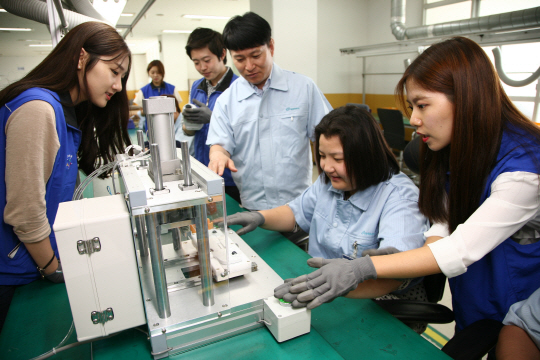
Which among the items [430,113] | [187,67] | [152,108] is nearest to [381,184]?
[430,113]

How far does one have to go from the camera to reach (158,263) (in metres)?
0.74

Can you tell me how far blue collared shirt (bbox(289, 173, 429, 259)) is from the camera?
110cm

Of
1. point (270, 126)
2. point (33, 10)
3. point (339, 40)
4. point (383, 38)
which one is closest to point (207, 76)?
point (270, 126)

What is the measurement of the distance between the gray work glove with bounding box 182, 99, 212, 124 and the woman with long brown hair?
963 mm

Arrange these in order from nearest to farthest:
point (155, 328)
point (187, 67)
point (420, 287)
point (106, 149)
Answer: point (155, 328), point (420, 287), point (106, 149), point (187, 67)

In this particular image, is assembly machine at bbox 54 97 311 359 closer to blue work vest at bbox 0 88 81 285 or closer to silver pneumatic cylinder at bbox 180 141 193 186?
silver pneumatic cylinder at bbox 180 141 193 186

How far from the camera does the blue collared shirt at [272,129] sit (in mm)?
1841

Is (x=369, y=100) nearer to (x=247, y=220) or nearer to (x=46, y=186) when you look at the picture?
(x=247, y=220)

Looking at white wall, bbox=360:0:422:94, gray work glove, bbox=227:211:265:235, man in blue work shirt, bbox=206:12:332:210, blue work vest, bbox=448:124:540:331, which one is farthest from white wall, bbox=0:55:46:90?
white wall, bbox=360:0:422:94

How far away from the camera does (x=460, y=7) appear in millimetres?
5543

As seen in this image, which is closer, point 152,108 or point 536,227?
point 152,108

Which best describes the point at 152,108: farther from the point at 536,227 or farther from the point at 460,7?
the point at 460,7

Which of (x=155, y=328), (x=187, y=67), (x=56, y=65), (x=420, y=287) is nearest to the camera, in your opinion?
(x=155, y=328)

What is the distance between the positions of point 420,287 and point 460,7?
5.98 metres
